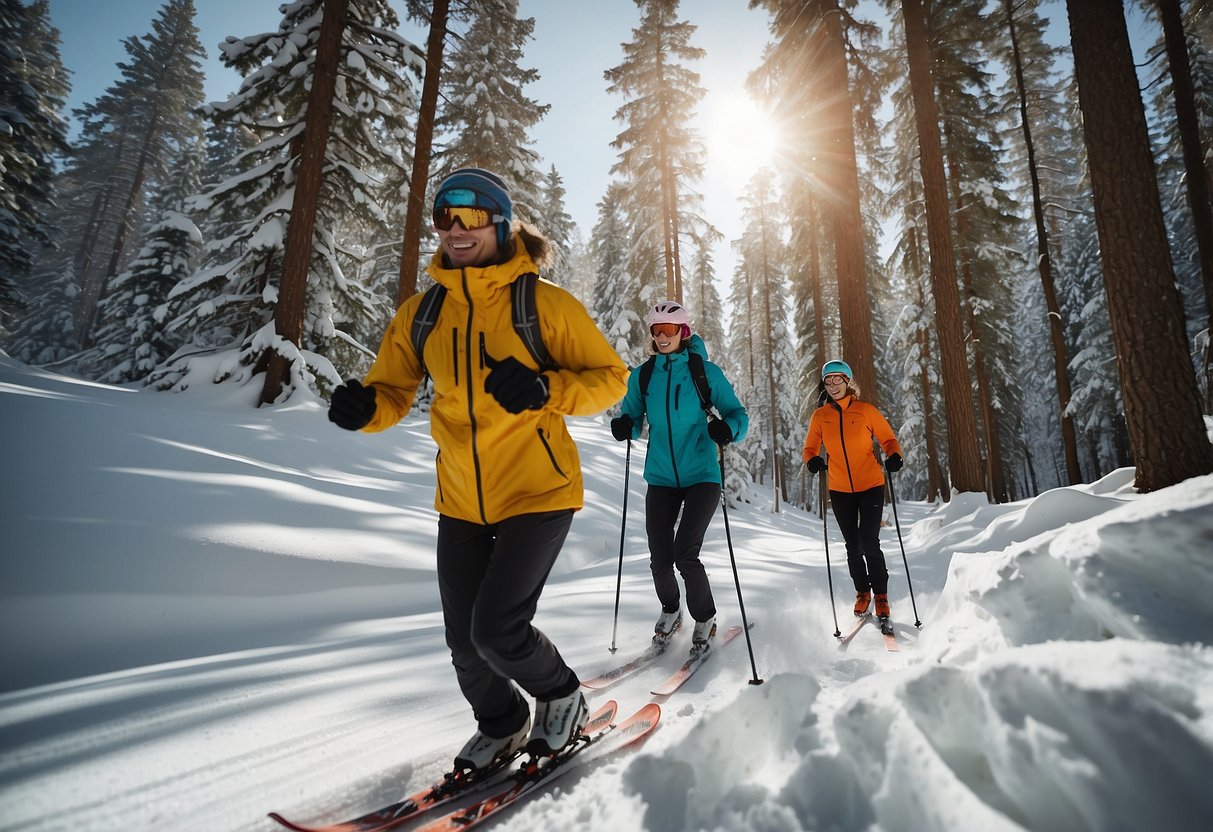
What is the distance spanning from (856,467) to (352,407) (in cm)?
475

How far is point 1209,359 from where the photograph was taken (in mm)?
12188

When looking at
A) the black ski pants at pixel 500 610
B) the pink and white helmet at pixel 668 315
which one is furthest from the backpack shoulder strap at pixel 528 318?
the pink and white helmet at pixel 668 315

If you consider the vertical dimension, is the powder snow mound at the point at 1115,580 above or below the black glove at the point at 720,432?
below

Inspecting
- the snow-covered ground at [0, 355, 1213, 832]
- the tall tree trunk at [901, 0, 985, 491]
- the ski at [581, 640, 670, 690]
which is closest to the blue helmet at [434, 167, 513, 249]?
the snow-covered ground at [0, 355, 1213, 832]

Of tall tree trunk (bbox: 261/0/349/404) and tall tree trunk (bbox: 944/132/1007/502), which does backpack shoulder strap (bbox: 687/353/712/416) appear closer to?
tall tree trunk (bbox: 261/0/349/404)

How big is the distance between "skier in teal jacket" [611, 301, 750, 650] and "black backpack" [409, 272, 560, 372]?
1.69m

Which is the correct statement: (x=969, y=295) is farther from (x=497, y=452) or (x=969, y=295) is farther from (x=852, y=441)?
(x=497, y=452)

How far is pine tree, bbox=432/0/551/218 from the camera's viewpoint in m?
17.8

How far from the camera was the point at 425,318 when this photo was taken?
95.0 inches

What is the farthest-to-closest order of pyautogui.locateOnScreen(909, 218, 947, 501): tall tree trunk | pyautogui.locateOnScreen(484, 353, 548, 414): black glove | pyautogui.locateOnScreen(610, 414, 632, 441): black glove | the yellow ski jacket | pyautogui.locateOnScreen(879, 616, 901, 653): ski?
pyautogui.locateOnScreen(909, 218, 947, 501): tall tree trunk
pyautogui.locateOnScreen(879, 616, 901, 653): ski
pyautogui.locateOnScreen(610, 414, 632, 441): black glove
the yellow ski jacket
pyautogui.locateOnScreen(484, 353, 548, 414): black glove

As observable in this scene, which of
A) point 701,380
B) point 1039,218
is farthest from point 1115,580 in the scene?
point 1039,218

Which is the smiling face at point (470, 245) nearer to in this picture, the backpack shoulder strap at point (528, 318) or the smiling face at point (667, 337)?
the backpack shoulder strap at point (528, 318)

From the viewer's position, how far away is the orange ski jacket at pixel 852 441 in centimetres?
517

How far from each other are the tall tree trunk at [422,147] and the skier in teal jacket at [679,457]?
9129 mm
